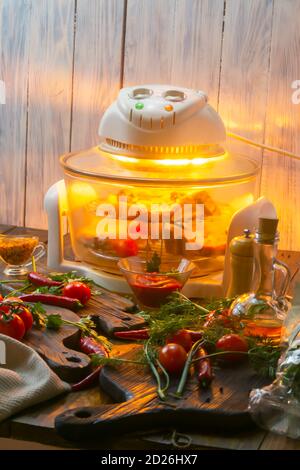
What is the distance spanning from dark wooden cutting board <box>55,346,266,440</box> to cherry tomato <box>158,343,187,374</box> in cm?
3

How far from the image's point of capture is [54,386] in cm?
146

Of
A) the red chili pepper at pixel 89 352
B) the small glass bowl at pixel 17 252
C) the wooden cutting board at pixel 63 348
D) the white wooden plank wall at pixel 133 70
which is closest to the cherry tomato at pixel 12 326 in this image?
the wooden cutting board at pixel 63 348

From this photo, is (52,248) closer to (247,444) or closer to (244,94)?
(244,94)

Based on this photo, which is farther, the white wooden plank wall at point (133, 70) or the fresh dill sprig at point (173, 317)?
the white wooden plank wall at point (133, 70)

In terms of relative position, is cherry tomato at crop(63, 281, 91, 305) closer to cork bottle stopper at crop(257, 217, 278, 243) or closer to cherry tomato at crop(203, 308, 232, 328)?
cherry tomato at crop(203, 308, 232, 328)

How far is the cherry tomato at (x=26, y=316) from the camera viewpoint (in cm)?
168

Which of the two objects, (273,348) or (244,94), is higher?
(244,94)

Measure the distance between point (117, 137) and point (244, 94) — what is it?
51cm

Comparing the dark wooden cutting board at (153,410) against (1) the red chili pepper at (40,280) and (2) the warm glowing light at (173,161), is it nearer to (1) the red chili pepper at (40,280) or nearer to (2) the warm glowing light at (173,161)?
(1) the red chili pepper at (40,280)

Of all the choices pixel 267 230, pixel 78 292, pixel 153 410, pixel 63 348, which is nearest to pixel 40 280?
pixel 78 292

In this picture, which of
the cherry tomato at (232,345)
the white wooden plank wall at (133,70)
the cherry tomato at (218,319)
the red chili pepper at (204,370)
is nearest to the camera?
the red chili pepper at (204,370)

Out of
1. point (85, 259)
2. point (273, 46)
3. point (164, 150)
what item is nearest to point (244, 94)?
point (273, 46)

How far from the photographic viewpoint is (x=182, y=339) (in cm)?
162

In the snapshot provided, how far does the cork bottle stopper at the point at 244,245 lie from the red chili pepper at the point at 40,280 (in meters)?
0.43
